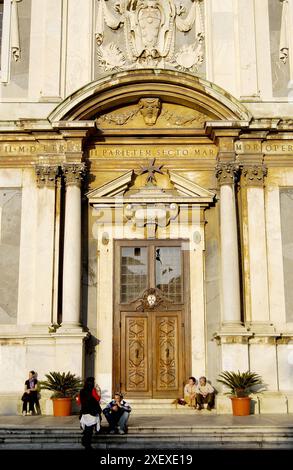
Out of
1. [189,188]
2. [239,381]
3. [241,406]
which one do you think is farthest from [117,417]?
[189,188]

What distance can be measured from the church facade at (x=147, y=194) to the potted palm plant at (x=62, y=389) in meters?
0.45

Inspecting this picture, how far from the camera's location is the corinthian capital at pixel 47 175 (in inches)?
614

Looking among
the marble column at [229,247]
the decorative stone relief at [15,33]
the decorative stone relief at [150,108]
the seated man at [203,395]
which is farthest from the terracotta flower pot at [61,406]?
the decorative stone relief at [15,33]

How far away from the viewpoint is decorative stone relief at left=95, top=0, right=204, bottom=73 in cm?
1655

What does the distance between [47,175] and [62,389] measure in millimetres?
5017

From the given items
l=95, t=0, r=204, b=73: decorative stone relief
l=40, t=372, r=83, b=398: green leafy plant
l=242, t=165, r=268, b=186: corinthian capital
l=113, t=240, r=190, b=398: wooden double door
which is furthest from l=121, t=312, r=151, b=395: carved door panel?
l=95, t=0, r=204, b=73: decorative stone relief

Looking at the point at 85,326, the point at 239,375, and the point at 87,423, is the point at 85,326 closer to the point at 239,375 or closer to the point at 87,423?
the point at 239,375

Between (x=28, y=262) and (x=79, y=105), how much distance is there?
389 cm

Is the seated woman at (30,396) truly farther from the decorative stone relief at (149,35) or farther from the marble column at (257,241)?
the decorative stone relief at (149,35)

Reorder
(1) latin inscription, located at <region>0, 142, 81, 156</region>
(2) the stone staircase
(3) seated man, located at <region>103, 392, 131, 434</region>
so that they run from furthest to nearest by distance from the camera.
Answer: (1) latin inscription, located at <region>0, 142, 81, 156</region> → (2) the stone staircase → (3) seated man, located at <region>103, 392, 131, 434</region>

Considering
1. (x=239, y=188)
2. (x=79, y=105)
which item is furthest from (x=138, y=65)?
(x=239, y=188)

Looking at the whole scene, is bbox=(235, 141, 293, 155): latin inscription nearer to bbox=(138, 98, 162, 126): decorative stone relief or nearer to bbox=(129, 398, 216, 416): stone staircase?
bbox=(138, 98, 162, 126): decorative stone relief

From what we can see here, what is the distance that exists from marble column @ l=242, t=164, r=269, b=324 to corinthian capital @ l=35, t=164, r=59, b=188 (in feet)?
14.8

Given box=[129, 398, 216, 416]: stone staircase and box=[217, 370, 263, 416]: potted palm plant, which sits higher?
box=[217, 370, 263, 416]: potted palm plant
